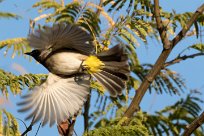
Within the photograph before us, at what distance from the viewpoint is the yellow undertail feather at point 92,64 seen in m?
4.31

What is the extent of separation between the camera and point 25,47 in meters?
5.12

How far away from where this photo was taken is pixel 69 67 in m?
4.36

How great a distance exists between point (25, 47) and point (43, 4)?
1.37 ft

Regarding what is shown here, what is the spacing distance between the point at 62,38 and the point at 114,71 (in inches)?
16.6

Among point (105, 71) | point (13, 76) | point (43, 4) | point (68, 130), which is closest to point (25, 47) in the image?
point (43, 4)

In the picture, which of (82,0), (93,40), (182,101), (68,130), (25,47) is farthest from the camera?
(182,101)

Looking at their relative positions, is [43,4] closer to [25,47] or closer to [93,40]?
[25,47]

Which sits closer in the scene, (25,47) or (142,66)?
(25,47)

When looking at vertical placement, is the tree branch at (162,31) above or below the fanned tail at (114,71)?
above

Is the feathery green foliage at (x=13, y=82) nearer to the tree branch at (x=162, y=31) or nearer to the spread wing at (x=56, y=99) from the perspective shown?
the spread wing at (x=56, y=99)

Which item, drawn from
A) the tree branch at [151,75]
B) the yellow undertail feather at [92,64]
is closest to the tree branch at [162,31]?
the tree branch at [151,75]

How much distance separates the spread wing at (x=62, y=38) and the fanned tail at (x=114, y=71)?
13 centimetres

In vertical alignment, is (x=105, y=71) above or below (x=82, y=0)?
below

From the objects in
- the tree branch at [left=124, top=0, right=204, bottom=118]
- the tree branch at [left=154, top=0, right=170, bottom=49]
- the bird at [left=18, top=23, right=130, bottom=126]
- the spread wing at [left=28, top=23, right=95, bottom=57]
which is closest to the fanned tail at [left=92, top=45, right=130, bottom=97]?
the bird at [left=18, top=23, right=130, bottom=126]
